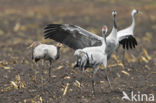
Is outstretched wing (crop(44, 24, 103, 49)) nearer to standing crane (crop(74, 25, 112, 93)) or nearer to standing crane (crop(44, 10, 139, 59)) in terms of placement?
standing crane (crop(44, 10, 139, 59))

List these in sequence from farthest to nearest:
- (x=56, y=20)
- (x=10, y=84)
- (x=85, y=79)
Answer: (x=56, y=20) < (x=85, y=79) < (x=10, y=84)

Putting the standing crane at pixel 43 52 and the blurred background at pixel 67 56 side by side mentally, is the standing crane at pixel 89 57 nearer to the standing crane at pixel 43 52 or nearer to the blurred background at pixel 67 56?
the blurred background at pixel 67 56

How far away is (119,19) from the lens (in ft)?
79.9

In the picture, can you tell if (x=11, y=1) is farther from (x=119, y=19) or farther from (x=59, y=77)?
(x=59, y=77)

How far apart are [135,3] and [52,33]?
21.0 metres

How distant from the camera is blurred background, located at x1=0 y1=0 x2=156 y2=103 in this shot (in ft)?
29.8

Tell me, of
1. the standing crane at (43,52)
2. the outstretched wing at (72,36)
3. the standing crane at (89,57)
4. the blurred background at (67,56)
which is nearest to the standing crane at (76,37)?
the outstretched wing at (72,36)

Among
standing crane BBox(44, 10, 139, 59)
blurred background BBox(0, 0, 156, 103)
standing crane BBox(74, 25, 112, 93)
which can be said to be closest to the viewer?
standing crane BBox(74, 25, 112, 93)

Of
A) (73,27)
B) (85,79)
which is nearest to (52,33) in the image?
(73,27)

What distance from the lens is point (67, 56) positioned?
14930 mm

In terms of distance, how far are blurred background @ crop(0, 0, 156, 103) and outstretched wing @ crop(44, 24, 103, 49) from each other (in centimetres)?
98

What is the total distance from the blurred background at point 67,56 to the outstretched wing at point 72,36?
3.21 feet

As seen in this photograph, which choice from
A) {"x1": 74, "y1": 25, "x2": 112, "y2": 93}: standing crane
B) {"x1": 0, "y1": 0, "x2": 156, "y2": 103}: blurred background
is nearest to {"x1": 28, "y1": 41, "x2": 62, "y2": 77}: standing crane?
{"x1": 0, "y1": 0, "x2": 156, "y2": 103}: blurred background

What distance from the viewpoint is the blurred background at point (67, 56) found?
909 centimetres
